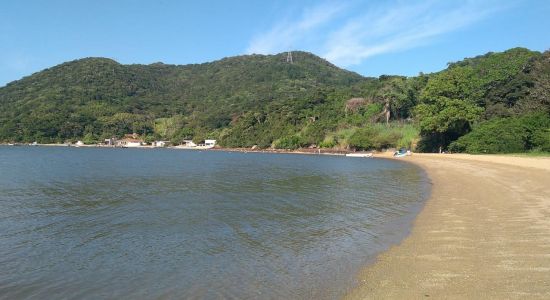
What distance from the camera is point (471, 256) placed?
31.0 ft

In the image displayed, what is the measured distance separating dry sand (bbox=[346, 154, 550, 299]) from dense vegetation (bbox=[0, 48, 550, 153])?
37.4 m

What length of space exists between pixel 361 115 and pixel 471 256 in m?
107

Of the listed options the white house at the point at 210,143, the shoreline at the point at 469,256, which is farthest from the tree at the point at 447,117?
the white house at the point at 210,143

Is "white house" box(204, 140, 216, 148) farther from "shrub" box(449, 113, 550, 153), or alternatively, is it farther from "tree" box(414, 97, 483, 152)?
"shrub" box(449, 113, 550, 153)

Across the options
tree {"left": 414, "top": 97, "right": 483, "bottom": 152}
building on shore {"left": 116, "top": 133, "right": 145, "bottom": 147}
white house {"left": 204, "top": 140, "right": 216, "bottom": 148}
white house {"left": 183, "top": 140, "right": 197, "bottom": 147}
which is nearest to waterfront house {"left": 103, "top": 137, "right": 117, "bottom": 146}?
building on shore {"left": 116, "top": 133, "right": 145, "bottom": 147}

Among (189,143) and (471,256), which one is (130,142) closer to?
(189,143)

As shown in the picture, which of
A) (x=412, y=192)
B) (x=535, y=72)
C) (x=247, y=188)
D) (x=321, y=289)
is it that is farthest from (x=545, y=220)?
(x=535, y=72)

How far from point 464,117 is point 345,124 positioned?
48.1 m

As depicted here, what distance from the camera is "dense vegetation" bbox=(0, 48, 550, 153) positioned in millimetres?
59781

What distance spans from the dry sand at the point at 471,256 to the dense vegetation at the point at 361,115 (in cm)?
3743

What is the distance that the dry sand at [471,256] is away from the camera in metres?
7.39

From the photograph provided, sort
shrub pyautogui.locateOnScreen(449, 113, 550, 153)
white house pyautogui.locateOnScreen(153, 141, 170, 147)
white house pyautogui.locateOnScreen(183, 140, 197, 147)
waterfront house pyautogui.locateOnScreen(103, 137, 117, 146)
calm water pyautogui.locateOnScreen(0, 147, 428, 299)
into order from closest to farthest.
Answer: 1. calm water pyautogui.locateOnScreen(0, 147, 428, 299)
2. shrub pyautogui.locateOnScreen(449, 113, 550, 153)
3. white house pyautogui.locateOnScreen(183, 140, 197, 147)
4. white house pyautogui.locateOnScreen(153, 141, 170, 147)
5. waterfront house pyautogui.locateOnScreen(103, 137, 117, 146)

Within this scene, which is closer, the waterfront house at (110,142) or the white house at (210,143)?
the white house at (210,143)

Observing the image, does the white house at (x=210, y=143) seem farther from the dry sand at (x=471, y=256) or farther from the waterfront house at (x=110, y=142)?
the dry sand at (x=471, y=256)
